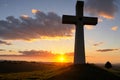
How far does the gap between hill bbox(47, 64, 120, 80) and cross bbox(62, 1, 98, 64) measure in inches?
64.5

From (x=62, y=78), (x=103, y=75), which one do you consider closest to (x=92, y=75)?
(x=103, y=75)

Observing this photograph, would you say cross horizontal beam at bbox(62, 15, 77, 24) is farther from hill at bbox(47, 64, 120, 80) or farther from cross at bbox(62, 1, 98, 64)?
hill at bbox(47, 64, 120, 80)

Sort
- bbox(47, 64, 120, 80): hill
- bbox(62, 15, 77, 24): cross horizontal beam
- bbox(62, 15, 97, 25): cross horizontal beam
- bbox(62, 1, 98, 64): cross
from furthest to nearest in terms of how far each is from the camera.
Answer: bbox(62, 15, 97, 25): cross horizontal beam → bbox(62, 15, 77, 24): cross horizontal beam → bbox(62, 1, 98, 64): cross → bbox(47, 64, 120, 80): hill

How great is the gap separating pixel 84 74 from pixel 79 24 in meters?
7.54

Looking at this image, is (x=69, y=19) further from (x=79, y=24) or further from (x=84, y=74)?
(x=84, y=74)

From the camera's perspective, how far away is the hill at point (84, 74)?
28.0 metres

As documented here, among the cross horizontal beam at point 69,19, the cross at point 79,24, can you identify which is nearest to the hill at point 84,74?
the cross at point 79,24

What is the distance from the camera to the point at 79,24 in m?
33.3

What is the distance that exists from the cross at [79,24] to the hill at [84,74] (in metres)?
1.64

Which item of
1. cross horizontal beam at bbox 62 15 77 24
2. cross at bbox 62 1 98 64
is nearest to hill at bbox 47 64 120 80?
cross at bbox 62 1 98 64

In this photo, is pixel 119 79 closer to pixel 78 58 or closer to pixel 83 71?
pixel 83 71

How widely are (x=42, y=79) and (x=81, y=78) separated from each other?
464 centimetres

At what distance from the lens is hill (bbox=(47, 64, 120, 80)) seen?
91.8 feet

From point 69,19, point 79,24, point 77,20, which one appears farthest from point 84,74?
point 69,19
